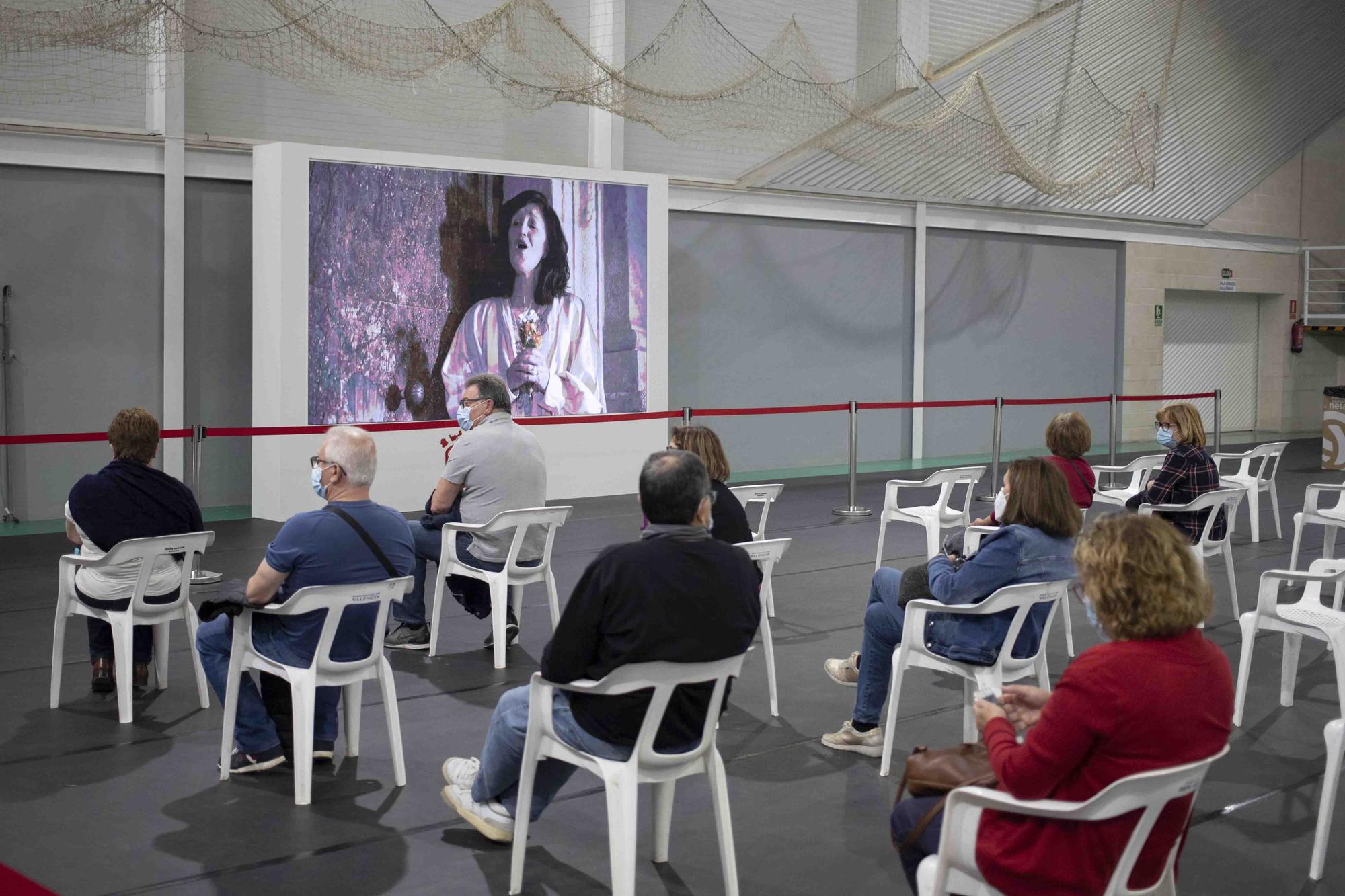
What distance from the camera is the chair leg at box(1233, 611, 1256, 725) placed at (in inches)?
177

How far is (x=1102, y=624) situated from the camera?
245 cm

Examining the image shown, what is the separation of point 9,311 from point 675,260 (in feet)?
20.1

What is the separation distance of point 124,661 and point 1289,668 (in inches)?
176

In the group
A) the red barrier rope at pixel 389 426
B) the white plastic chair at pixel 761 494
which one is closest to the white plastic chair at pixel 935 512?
the white plastic chair at pixel 761 494

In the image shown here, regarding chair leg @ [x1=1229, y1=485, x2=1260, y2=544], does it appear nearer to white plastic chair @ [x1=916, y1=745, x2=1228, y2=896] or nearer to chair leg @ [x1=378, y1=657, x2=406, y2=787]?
chair leg @ [x1=378, y1=657, x2=406, y2=787]

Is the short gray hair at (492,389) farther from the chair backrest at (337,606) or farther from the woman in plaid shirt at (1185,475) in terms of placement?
the woman in plaid shirt at (1185,475)

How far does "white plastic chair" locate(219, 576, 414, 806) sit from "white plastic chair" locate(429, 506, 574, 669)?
4.55 feet

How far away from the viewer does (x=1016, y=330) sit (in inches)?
634

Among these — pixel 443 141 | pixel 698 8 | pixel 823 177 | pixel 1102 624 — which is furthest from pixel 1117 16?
pixel 1102 624

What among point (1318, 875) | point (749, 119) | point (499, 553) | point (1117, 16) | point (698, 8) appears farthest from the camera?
point (1117, 16)

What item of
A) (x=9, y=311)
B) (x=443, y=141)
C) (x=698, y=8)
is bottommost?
(x=9, y=311)

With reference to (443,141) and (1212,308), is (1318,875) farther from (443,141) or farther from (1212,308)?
(1212,308)

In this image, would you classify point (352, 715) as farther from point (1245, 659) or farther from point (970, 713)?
point (1245, 659)

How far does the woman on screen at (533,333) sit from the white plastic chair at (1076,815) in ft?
27.5
